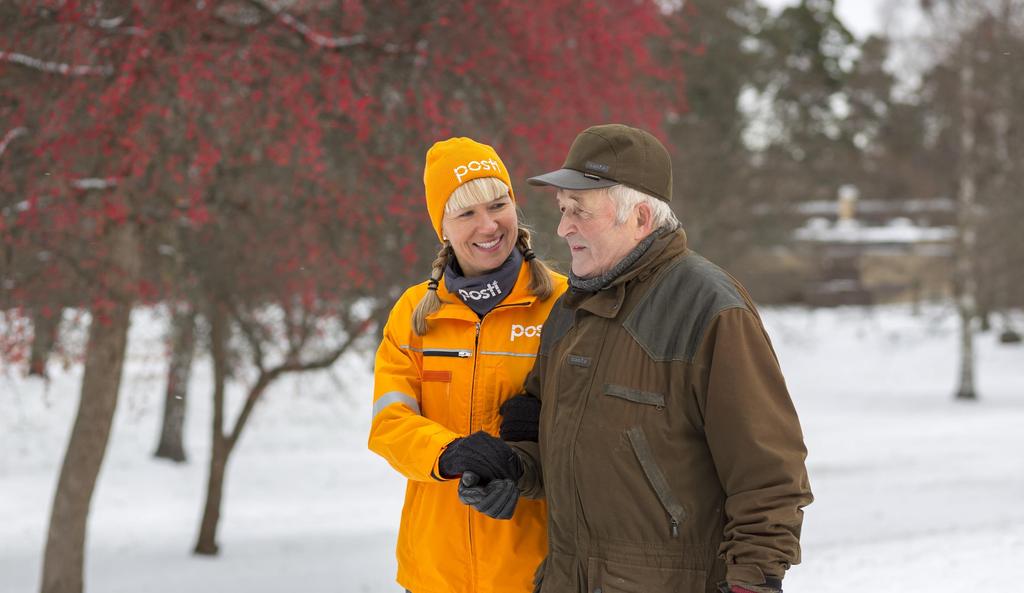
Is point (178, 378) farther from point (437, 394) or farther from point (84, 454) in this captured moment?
point (437, 394)

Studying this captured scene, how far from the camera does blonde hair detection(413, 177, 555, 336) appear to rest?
2.74 metres

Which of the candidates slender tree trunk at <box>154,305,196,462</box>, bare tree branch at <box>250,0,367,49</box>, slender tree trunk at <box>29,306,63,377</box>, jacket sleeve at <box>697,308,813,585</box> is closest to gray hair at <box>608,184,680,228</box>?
jacket sleeve at <box>697,308,813,585</box>

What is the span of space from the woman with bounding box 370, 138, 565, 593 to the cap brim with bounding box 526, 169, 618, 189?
1.36 ft

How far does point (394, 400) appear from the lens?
2.71 meters

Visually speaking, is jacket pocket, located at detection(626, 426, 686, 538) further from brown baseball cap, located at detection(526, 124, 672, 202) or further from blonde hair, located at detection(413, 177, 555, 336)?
blonde hair, located at detection(413, 177, 555, 336)

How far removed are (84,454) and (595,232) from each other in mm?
6024

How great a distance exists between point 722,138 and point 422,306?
17.1 meters

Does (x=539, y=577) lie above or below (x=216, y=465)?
above

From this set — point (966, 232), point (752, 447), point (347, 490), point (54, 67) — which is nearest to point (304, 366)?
point (54, 67)

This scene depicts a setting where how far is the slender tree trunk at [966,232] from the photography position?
19.8 m

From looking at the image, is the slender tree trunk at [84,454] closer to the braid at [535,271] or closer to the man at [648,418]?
the braid at [535,271]

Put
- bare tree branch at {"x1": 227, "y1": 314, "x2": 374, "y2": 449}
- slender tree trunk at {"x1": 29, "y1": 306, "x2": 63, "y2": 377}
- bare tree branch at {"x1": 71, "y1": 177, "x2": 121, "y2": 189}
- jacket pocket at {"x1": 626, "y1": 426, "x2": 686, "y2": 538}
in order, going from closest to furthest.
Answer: jacket pocket at {"x1": 626, "y1": 426, "x2": 686, "y2": 538}, bare tree branch at {"x1": 71, "y1": 177, "x2": 121, "y2": 189}, slender tree trunk at {"x1": 29, "y1": 306, "x2": 63, "y2": 377}, bare tree branch at {"x1": 227, "y1": 314, "x2": 374, "y2": 449}

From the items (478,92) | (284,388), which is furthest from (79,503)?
(284,388)

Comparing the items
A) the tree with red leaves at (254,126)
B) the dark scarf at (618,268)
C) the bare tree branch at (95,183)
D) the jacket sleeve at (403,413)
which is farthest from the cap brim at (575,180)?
the bare tree branch at (95,183)
